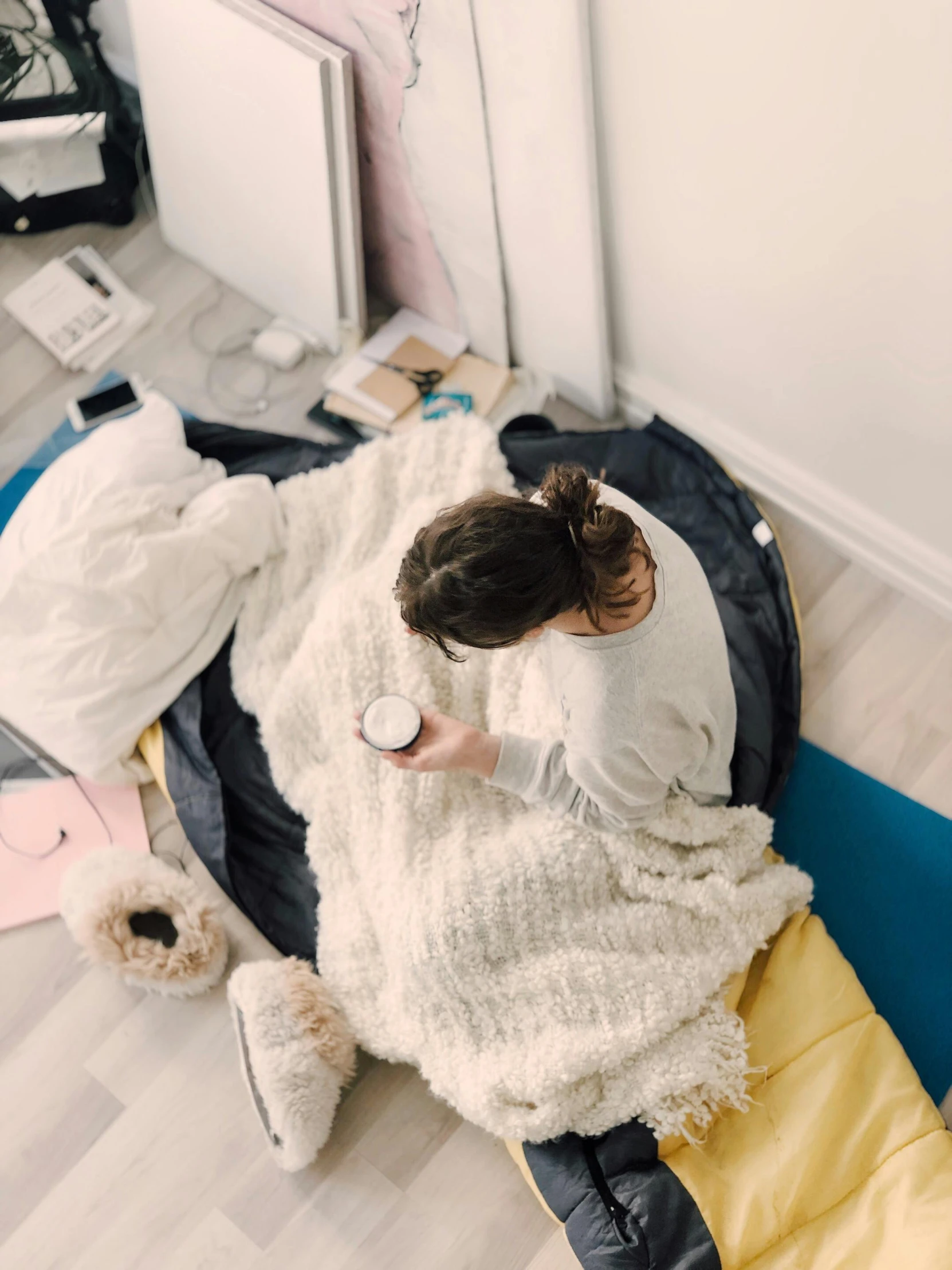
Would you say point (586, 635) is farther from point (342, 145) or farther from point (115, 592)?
point (342, 145)

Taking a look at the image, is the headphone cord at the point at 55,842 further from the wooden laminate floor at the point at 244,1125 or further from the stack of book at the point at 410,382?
the stack of book at the point at 410,382

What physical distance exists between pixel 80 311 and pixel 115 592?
2.75 ft

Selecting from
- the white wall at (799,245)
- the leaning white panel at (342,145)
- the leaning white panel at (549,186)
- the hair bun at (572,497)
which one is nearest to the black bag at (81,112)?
the leaning white panel at (342,145)

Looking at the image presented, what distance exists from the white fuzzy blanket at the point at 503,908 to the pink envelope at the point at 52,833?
0.31 meters

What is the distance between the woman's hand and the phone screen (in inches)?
40.3

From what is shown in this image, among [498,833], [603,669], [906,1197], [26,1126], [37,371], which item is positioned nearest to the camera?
[603,669]

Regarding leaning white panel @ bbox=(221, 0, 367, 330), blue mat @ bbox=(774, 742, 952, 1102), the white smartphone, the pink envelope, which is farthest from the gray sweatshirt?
the white smartphone

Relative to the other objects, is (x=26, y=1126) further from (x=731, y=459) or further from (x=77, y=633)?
(x=731, y=459)

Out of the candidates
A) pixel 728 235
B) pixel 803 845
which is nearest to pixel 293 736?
pixel 803 845

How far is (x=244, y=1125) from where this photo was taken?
1.59 metres

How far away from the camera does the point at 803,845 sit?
65.0 inches

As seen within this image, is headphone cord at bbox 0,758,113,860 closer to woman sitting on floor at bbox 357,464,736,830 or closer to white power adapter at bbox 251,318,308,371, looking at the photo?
woman sitting on floor at bbox 357,464,736,830

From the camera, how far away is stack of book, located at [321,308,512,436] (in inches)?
78.8

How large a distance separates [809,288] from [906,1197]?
1.17m
